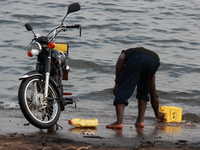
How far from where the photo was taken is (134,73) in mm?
Result: 5891

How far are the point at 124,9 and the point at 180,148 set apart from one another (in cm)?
1713

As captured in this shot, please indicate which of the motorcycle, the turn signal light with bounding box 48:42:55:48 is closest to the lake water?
the motorcycle

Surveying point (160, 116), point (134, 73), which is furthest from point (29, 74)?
point (160, 116)

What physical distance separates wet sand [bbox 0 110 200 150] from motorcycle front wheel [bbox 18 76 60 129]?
147 millimetres

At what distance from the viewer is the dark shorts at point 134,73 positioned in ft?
19.2

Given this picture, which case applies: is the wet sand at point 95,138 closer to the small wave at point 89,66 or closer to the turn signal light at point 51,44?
the turn signal light at point 51,44

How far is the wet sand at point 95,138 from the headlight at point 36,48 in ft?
3.25

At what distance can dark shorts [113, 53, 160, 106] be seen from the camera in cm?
586

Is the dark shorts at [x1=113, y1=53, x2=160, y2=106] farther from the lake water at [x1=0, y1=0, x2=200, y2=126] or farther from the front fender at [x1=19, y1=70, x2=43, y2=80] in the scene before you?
the lake water at [x1=0, y1=0, x2=200, y2=126]

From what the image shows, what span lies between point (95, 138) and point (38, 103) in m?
0.95

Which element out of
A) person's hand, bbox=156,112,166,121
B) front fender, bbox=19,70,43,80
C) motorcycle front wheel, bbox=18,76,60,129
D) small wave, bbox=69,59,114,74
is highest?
front fender, bbox=19,70,43,80

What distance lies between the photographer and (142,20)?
64.2ft

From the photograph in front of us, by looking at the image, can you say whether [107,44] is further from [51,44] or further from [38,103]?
→ [38,103]

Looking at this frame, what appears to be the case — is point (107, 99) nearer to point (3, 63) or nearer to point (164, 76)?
point (164, 76)
